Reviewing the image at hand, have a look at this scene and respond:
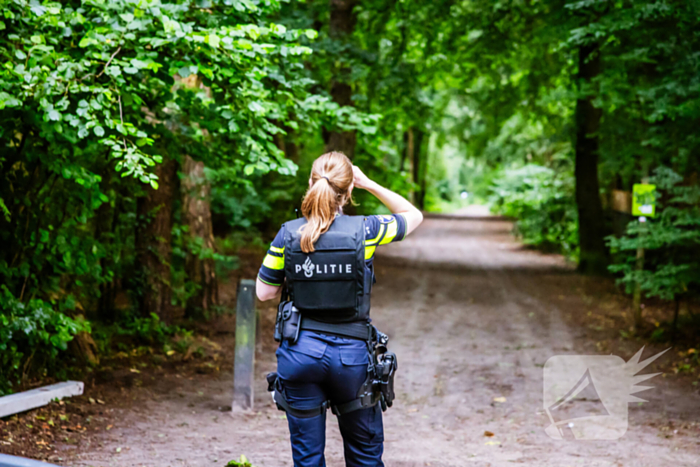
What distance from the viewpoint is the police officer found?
126 inches

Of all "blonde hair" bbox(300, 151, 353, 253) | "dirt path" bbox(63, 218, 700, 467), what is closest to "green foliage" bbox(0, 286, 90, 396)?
"dirt path" bbox(63, 218, 700, 467)

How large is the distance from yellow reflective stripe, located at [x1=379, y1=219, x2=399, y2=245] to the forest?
88.6 inches

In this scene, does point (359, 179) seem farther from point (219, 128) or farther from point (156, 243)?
point (156, 243)

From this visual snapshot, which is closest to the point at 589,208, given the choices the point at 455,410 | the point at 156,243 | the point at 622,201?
the point at 622,201

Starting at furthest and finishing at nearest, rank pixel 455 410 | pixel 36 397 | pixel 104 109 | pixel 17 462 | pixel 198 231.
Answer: pixel 198 231
pixel 455 410
pixel 36 397
pixel 104 109
pixel 17 462

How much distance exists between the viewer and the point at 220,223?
739 inches

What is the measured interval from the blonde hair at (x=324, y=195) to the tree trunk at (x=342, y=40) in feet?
31.3

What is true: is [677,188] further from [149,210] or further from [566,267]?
[566,267]

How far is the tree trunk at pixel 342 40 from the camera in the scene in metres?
13.6

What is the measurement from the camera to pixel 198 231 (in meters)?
10.6

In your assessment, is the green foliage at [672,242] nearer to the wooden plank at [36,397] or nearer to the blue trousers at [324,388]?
the blue trousers at [324,388]

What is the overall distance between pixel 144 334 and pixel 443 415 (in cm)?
428

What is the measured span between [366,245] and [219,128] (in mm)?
3350

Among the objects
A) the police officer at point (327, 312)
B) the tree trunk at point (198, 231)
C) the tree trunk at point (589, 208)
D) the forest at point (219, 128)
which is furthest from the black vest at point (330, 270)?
the tree trunk at point (589, 208)
